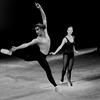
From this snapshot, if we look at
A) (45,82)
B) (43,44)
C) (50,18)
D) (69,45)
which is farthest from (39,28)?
(50,18)

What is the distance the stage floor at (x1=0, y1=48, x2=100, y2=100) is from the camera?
827cm

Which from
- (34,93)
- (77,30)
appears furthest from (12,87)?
(77,30)

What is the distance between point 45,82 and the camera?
10.1 m

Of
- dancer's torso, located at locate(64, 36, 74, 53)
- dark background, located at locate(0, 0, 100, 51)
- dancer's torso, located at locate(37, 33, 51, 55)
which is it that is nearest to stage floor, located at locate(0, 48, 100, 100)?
dancer's torso, located at locate(64, 36, 74, 53)

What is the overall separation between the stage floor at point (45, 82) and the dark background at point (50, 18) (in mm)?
12206

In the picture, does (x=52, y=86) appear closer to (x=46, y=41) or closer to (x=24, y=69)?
(x=46, y=41)

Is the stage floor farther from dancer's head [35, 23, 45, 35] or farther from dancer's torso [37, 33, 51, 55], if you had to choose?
dancer's head [35, 23, 45, 35]

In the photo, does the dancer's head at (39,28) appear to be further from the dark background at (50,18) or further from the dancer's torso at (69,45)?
the dark background at (50,18)

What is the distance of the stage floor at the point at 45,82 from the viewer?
827 centimetres

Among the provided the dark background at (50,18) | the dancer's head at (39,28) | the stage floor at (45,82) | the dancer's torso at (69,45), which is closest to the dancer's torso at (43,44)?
the dancer's head at (39,28)

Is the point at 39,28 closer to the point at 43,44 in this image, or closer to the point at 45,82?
the point at 43,44

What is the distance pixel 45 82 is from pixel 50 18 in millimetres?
21537

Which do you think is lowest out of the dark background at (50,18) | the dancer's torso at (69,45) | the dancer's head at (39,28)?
the dark background at (50,18)

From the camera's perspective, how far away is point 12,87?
9.59m
